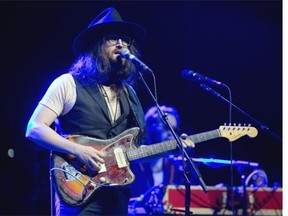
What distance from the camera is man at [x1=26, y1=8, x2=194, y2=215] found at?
324cm

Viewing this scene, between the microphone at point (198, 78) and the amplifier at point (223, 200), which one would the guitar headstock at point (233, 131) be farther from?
the amplifier at point (223, 200)

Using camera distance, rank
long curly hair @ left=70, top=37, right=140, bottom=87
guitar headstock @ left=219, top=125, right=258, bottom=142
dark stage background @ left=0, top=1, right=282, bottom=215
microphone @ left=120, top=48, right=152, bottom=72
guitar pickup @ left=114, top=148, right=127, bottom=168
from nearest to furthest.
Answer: microphone @ left=120, top=48, right=152, bottom=72, guitar pickup @ left=114, top=148, right=127, bottom=168, long curly hair @ left=70, top=37, right=140, bottom=87, guitar headstock @ left=219, top=125, right=258, bottom=142, dark stage background @ left=0, top=1, right=282, bottom=215

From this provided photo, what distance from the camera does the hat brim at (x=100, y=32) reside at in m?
3.71

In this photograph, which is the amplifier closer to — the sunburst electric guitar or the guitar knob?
the sunburst electric guitar

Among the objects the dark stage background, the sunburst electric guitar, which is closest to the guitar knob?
the sunburst electric guitar

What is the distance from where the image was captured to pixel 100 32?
3.74 meters

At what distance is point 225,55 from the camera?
7.03 metres

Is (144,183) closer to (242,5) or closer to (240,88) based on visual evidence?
(240,88)

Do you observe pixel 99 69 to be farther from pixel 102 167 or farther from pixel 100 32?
pixel 102 167

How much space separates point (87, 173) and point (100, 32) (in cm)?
111

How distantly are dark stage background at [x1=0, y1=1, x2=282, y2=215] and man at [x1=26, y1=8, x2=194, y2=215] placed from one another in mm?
2137

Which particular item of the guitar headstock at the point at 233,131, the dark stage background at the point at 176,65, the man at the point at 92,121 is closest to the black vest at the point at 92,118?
the man at the point at 92,121

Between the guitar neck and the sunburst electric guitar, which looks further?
the guitar neck

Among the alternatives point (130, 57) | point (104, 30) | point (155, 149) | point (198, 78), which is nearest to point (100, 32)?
point (104, 30)
